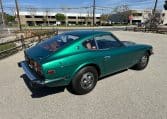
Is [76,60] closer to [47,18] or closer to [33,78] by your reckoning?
[33,78]

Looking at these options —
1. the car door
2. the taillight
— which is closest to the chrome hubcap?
the car door

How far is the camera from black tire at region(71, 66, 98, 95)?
4059 mm

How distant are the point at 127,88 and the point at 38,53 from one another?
244 cm

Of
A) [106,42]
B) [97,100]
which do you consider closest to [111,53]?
[106,42]

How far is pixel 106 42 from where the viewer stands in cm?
474

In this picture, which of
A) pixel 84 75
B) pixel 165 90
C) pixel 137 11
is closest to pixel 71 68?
pixel 84 75

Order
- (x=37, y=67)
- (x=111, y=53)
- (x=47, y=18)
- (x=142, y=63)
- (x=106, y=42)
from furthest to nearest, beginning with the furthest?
(x=47, y=18) < (x=142, y=63) < (x=106, y=42) < (x=111, y=53) < (x=37, y=67)

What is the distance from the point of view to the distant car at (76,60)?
3688mm

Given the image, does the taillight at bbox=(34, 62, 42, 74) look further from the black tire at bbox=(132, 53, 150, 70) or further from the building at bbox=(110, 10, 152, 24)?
the building at bbox=(110, 10, 152, 24)

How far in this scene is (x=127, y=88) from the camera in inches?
182

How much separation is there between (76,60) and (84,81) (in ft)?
2.02

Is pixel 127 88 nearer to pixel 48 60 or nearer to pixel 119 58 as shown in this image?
pixel 119 58

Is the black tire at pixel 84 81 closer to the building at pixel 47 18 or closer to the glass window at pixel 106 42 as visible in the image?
the glass window at pixel 106 42

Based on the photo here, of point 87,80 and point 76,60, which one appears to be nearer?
point 76,60
